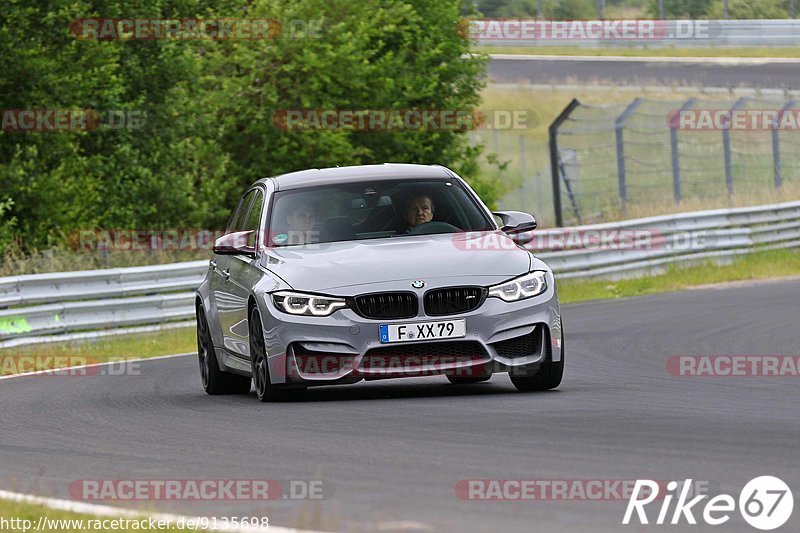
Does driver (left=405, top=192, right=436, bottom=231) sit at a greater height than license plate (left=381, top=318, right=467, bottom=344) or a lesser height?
greater

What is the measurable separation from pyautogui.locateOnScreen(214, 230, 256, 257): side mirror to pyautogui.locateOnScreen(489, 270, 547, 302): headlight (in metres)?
1.98

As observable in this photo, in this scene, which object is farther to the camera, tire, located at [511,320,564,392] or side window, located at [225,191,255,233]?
side window, located at [225,191,255,233]

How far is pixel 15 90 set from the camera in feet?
88.2

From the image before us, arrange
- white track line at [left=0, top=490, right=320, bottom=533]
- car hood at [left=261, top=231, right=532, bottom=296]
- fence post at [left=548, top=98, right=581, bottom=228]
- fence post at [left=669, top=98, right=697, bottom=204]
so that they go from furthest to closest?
1. fence post at [left=669, top=98, right=697, bottom=204]
2. fence post at [left=548, top=98, right=581, bottom=228]
3. car hood at [left=261, top=231, right=532, bottom=296]
4. white track line at [left=0, top=490, right=320, bottom=533]

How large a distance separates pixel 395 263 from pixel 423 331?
20.3 inches

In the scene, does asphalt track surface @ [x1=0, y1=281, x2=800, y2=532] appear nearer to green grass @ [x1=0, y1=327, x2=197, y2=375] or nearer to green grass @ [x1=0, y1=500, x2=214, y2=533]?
green grass @ [x1=0, y1=500, x2=214, y2=533]

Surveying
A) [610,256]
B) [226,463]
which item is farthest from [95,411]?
[610,256]

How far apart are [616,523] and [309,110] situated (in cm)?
2460

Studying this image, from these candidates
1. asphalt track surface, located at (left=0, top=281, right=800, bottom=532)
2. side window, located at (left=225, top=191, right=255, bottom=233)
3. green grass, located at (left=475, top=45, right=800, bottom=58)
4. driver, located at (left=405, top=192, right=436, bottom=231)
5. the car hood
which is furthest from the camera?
green grass, located at (left=475, top=45, right=800, bottom=58)

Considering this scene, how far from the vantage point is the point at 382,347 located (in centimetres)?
1067

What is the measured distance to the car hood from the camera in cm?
1076

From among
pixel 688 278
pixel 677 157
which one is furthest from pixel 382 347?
pixel 677 157

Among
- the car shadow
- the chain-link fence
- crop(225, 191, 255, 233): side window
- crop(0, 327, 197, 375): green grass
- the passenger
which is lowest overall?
the chain-link fence

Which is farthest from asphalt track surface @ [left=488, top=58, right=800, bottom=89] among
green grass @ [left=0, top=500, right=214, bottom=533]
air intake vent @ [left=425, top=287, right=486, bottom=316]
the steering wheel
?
green grass @ [left=0, top=500, right=214, bottom=533]
